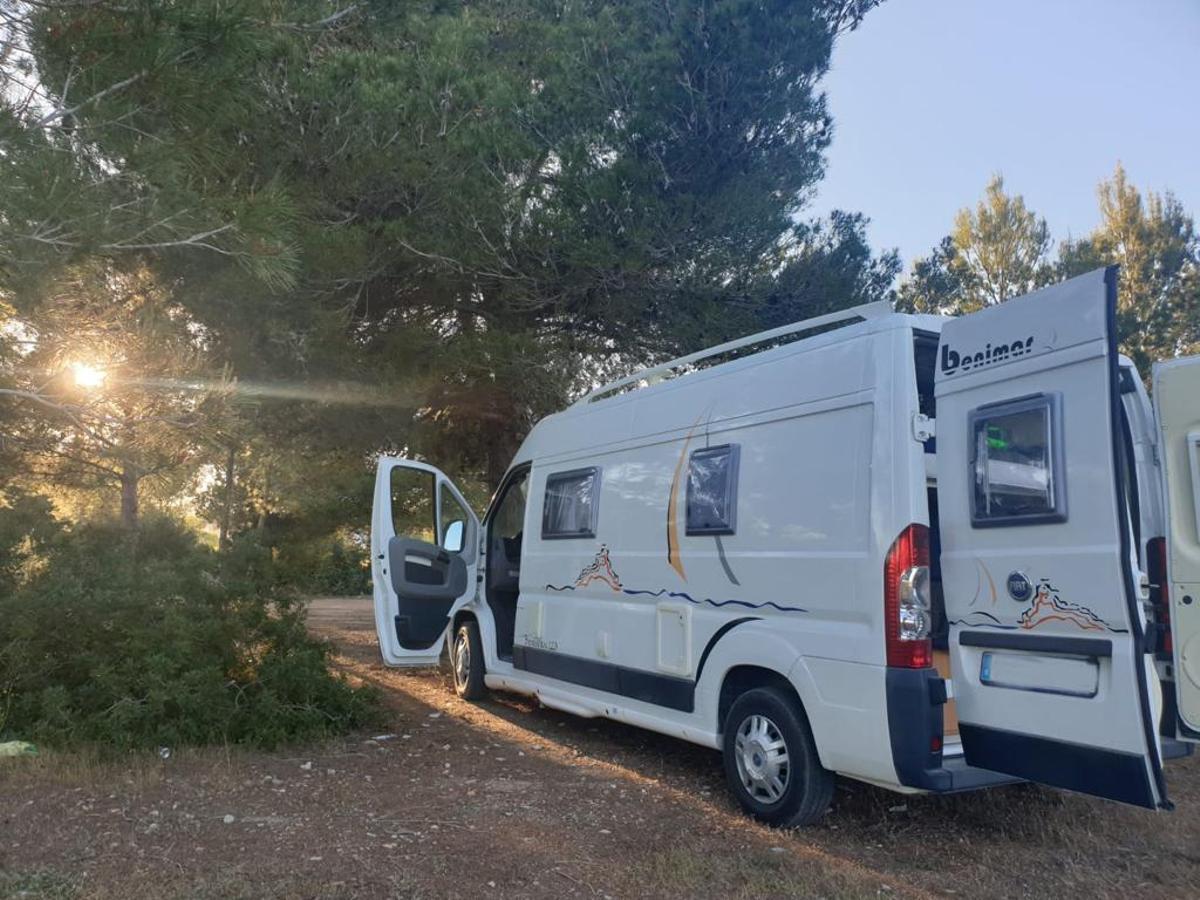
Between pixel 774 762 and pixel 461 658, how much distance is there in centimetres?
465

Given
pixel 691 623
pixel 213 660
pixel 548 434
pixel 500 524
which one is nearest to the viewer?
pixel 691 623

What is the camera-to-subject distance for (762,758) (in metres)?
5.33

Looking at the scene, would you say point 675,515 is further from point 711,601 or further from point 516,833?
point 516,833

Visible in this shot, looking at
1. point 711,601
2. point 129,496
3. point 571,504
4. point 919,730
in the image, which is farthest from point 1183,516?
point 129,496

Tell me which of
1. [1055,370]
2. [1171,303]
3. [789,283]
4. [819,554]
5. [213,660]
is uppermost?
[1171,303]

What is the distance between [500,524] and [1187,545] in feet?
18.6

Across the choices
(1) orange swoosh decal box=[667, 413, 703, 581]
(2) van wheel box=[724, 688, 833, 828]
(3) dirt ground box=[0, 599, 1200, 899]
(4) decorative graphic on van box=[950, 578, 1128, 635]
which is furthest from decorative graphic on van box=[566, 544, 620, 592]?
(4) decorative graphic on van box=[950, 578, 1128, 635]

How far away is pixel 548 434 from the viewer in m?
8.19

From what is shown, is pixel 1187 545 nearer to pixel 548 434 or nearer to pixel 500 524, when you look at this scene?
pixel 548 434

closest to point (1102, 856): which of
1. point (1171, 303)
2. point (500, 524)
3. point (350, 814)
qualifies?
point (350, 814)

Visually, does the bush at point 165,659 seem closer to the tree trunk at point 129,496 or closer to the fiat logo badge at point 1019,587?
the tree trunk at point 129,496

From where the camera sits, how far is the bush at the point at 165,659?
264 inches

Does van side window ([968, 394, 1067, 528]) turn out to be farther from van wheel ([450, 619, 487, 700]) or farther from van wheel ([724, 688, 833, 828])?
van wheel ([450, 619, 487, 700])

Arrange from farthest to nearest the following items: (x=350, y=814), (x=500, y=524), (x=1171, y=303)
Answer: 1. (x=1171, y=303)
2. (x=500, y=524)
3. (x=350, y=814)
